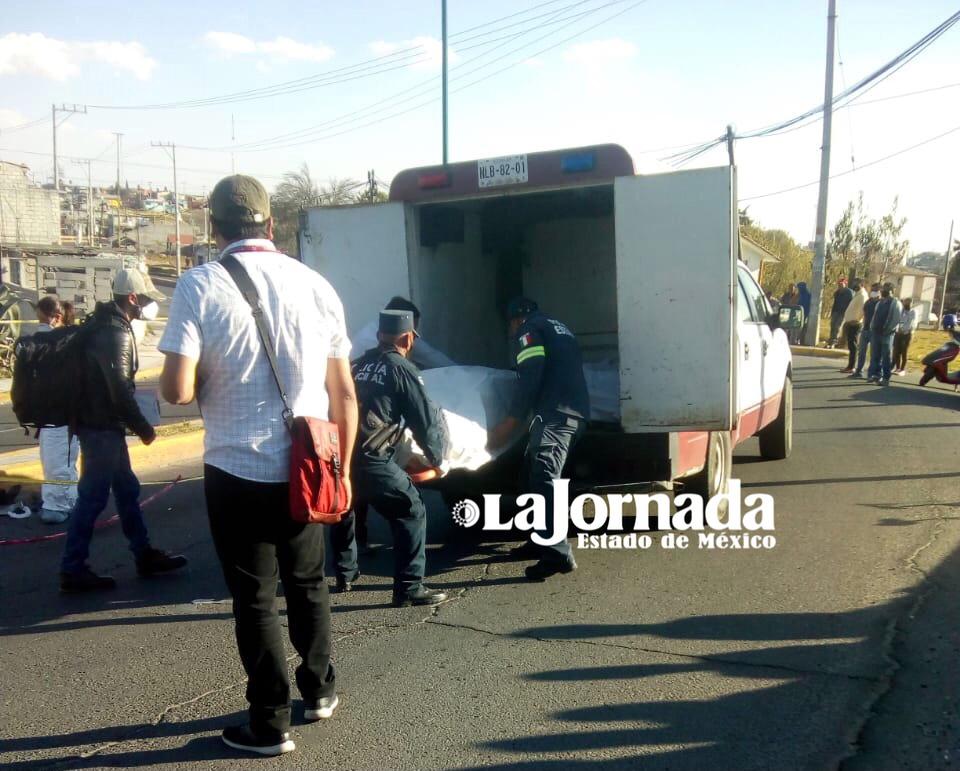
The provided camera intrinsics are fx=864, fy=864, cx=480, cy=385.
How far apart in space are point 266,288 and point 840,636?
10.2ft

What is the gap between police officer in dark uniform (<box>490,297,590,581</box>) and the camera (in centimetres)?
518

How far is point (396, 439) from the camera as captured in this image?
479cm

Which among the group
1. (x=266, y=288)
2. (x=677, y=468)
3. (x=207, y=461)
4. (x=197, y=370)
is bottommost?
(x=677, y=468)

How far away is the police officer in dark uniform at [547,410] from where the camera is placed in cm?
518

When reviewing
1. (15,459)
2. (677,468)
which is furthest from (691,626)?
(15,459)

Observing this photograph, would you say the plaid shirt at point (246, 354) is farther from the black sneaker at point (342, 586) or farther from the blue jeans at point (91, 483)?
the blue jeans at point (91, 483)

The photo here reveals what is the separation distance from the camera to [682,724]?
131 inches

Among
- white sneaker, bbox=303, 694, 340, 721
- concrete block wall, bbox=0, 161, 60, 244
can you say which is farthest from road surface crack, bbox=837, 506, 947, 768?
concrete block wall, bbox=0, 161, 60, 244

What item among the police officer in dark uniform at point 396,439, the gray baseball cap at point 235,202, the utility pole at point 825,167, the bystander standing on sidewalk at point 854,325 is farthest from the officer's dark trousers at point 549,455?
the utility pole at point 825,167

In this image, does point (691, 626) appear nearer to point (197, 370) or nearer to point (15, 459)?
point (197, 370)

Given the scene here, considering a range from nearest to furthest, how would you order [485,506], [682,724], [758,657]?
[682,724]
[758,657]
[485,506]

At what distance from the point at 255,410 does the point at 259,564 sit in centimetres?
57

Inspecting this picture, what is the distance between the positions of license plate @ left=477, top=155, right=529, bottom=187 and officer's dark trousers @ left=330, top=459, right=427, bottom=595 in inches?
81.0

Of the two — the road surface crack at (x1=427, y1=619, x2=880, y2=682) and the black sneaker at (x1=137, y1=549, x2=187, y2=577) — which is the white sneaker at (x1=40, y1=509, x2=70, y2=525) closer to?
the black sneaker at (x1=137, y1=549, x2=187, y2=577)
